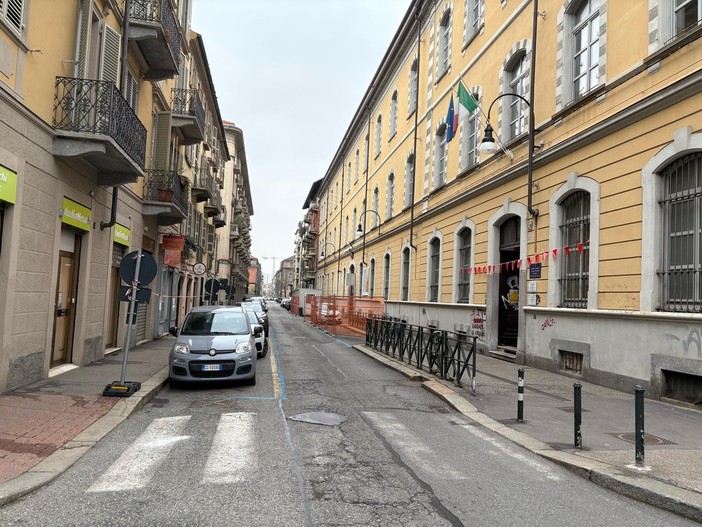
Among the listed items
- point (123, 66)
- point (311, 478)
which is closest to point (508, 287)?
point (123, 66)

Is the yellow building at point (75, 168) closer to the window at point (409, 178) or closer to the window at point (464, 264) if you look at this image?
the window at point (464, 264)

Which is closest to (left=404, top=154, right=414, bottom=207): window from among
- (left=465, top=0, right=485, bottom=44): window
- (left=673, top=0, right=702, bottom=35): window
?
(left=465, top=0, right=485, bottom=44): window

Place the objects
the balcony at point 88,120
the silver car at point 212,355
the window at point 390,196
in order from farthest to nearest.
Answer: the window at point 390,196, the silver car at point 212,355, the balcony at point 88,120

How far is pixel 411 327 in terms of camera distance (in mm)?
13258

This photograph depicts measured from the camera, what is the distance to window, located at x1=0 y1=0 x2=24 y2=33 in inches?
291

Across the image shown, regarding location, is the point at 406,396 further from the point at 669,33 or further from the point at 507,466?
the point at 669,33

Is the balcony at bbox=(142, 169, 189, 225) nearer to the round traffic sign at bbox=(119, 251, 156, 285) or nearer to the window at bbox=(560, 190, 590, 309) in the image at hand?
the round traffic sign at bbox=(119, 251, 156, 285)

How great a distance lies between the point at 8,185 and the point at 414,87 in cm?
2186

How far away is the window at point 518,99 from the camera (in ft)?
48.4

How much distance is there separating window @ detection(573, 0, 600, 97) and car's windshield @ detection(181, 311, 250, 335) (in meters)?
9.10

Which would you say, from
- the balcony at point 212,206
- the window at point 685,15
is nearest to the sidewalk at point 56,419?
the window at point 685,15

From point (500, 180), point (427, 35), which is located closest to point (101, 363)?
point (500, 180)

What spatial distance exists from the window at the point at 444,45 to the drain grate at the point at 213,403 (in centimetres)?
1725

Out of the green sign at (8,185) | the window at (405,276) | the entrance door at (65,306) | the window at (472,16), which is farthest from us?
the window at (405,276)
